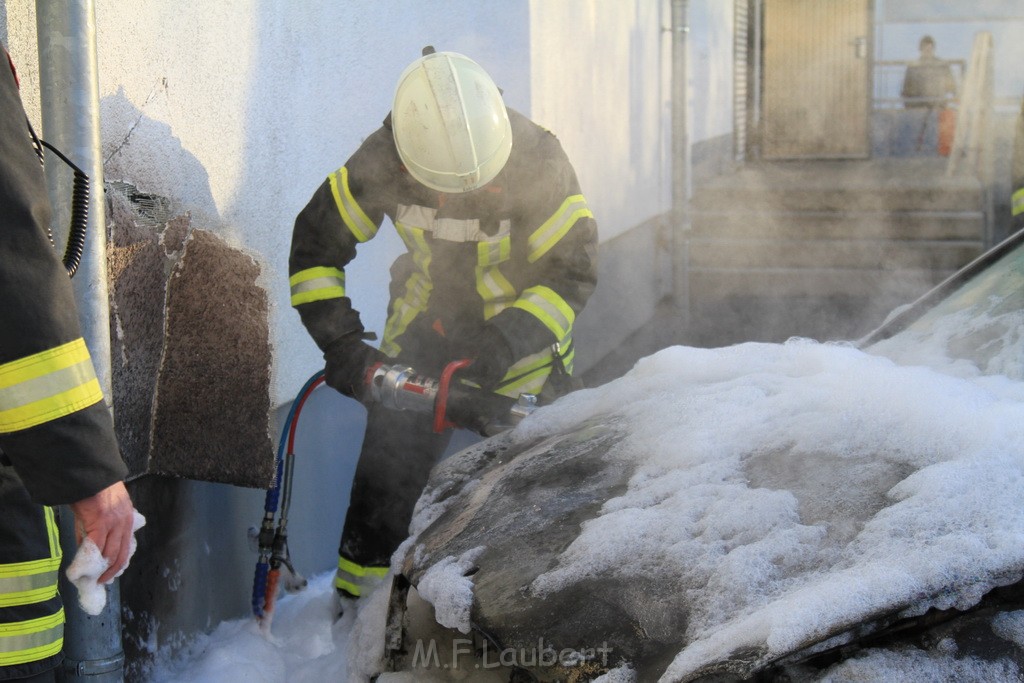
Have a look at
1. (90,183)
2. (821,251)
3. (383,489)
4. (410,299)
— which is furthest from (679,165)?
(90,183)

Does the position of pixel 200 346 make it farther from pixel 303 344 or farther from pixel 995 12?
pixel 995 12

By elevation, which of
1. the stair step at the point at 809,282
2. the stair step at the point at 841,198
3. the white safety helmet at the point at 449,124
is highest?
the white safety helmet at the point at 449,124

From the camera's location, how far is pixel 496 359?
9.87ft

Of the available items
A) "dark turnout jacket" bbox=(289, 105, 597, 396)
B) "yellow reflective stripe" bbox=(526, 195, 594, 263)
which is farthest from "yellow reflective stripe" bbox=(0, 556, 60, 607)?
"yellow reflective stripe" bbox=(526, 195, 594, 263)

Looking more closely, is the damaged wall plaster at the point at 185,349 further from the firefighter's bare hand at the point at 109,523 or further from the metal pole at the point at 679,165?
the metal pole at the point at 679,165

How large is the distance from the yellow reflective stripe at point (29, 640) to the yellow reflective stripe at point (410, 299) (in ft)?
5.23

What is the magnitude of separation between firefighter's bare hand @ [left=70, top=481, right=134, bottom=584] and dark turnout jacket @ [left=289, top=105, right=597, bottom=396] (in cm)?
134

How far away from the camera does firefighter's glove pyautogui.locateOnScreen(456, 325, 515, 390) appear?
3.00 metres

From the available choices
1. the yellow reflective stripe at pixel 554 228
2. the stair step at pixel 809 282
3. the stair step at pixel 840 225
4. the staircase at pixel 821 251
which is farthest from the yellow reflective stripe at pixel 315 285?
the stair step at pixel 840 225

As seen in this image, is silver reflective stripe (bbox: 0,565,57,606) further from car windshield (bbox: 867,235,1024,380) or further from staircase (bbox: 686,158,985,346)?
staircase (bbox: 686,158,985,346)

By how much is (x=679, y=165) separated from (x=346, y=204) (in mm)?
5774

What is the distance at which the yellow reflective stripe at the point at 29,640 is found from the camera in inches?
75.2

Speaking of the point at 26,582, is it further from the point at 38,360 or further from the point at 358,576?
the point at 358,576

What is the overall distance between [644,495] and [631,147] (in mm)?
6170
